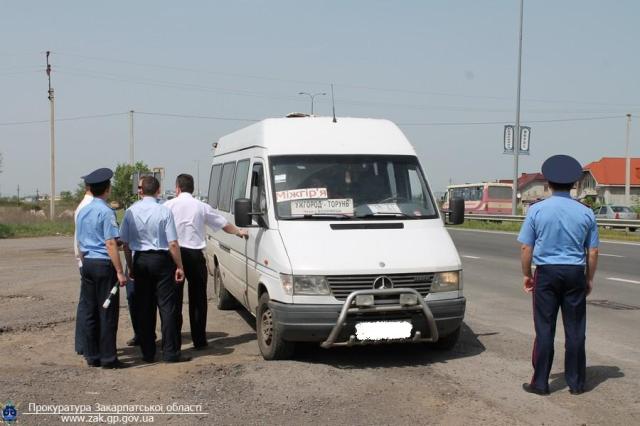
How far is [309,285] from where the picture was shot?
19.8ft

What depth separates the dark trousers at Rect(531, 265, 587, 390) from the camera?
17.6ft

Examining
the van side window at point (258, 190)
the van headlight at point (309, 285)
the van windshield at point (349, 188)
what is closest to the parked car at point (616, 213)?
the van windshield at point (349, 188)

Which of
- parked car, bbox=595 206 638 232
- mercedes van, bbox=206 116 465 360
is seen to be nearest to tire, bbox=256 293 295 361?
mercedes van, bbox=206 116 465 360

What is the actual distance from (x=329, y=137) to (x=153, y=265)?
2.28m

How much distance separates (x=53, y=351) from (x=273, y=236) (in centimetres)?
262

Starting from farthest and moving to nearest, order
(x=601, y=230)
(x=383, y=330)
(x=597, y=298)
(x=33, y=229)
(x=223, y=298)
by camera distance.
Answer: (x=33, y=229) < (x=601, y=230) < (x=597, y=298) < (x=223, y=298) < (x=383, y=330)

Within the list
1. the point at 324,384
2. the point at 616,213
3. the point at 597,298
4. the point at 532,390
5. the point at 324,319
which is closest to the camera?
the point at 532,390

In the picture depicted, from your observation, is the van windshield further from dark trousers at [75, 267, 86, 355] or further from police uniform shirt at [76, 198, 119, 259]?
dark trousers at [75, 267, 86, 355]

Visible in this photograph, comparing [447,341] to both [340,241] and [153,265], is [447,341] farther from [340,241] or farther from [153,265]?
[153,265]

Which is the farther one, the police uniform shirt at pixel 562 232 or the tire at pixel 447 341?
the tire at pixel 447 341

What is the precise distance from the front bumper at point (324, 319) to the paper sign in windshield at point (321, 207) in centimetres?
101

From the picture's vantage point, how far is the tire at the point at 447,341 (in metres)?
6.67

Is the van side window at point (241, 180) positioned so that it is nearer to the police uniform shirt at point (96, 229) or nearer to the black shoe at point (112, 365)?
the police uniform shirt at point (96, 229)

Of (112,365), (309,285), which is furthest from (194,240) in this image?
(309,285)
